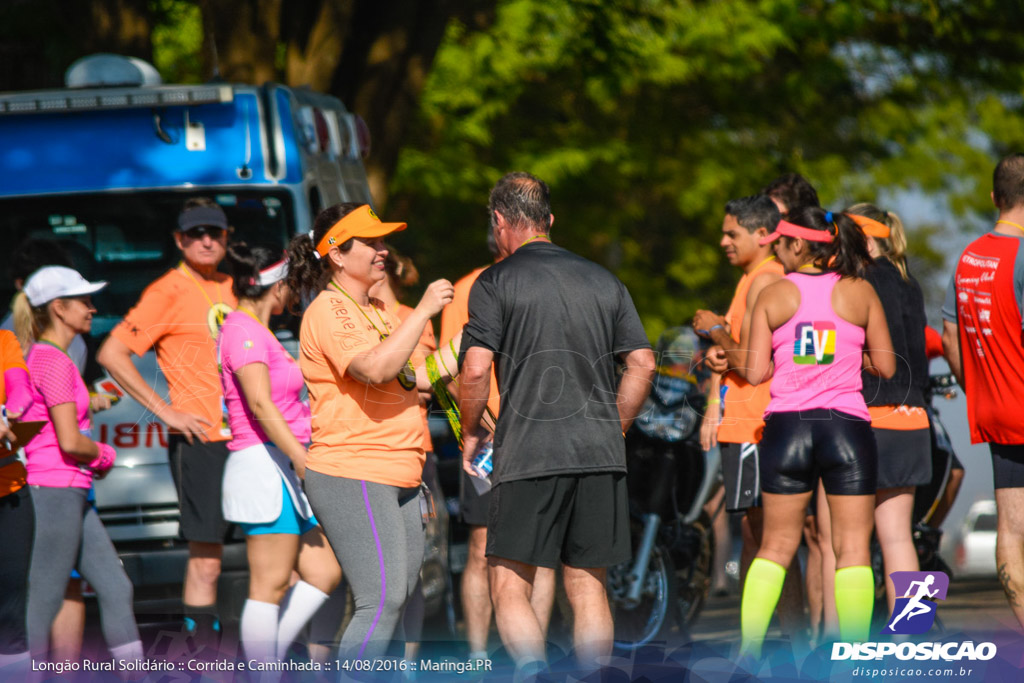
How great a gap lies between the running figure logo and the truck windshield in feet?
12.4

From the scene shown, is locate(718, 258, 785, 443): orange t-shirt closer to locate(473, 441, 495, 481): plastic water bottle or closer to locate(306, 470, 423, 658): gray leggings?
locate(473, 441, 495, 481): plastic water bottle

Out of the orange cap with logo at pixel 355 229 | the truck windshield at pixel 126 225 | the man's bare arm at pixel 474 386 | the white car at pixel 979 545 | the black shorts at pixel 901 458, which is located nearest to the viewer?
the man's bare arm at pixel 474 386

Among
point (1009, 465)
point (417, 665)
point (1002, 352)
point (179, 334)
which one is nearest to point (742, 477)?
point (1009, 465)

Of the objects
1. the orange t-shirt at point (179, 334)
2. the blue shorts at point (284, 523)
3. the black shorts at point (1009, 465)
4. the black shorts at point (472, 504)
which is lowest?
the black shorts at point (472, 504)

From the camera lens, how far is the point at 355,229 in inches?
206

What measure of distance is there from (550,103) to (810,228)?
9.96m

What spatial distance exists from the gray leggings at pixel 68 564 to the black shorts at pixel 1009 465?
369 centimetres

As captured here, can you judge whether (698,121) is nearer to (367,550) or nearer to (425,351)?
(425,351)

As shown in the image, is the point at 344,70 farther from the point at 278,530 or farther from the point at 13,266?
the point at 278,530

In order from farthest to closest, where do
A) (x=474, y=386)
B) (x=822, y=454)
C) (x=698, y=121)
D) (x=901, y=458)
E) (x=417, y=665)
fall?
(x=698, y=121), (x=901, y=458), (x=417, y=665), (x=822, y=454), (x=474, y=386)

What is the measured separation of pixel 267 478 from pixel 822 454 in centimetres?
231

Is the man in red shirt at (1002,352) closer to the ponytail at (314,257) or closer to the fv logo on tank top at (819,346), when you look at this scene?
the fv logo on tank top at (819,346)

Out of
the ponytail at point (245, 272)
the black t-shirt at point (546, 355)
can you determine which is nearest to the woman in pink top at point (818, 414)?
the black t-shirt at point (546, 355)

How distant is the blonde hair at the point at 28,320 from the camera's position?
221 inches
